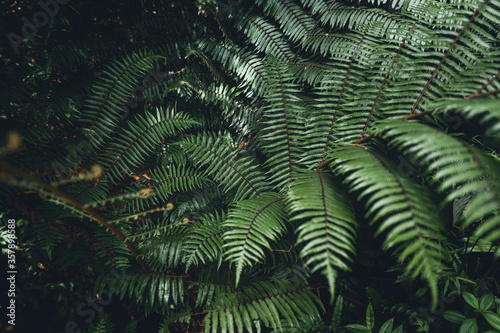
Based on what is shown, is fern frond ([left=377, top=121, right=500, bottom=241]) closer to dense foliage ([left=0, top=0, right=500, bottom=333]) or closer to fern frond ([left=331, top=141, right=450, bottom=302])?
dense foliage ([left=0, top=0, right=500, bottom=333])

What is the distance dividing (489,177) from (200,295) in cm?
158

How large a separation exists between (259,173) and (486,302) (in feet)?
4.73

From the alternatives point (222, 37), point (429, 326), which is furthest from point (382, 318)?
point (222, 37)

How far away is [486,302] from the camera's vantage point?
1.36 meters

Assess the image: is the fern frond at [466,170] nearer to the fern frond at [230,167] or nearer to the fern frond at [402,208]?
the fern frond at [402,208]

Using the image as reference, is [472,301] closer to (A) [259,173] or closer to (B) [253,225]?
(B) [253,225]

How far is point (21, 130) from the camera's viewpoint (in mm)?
1708

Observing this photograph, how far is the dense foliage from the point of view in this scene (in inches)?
52.0

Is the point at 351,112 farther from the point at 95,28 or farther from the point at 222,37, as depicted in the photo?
the point at 95,28

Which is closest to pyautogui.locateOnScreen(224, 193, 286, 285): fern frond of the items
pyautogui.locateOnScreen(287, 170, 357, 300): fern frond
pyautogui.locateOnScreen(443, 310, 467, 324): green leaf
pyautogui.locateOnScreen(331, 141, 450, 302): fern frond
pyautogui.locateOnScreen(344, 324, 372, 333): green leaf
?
pyautogui.locateOnScreen(287, 170, 357, 300): fern frond

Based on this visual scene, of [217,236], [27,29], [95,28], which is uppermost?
[95,28]

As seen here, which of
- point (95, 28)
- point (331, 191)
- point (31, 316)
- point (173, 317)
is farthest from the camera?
point (95, 28)

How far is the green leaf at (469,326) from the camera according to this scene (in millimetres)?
1320

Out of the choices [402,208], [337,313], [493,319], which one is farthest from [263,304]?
[493,319]
